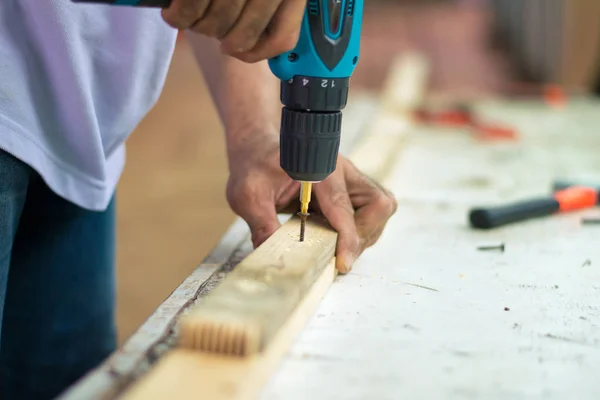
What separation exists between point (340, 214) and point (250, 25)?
299 millimetres

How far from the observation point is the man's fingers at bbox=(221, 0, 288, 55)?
0.68m

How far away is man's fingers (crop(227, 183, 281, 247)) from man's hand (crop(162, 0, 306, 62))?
236 millimetres

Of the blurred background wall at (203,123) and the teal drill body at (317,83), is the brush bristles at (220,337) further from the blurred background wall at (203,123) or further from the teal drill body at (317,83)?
the blurred background wall at (203,123)

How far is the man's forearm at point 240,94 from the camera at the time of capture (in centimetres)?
100

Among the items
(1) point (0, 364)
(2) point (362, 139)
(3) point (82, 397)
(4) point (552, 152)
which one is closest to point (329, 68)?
(3) point (82, 397)

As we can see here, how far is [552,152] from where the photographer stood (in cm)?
175

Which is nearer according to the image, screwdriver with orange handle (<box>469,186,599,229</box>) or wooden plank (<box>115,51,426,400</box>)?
wooden plank (<box>115,51,426,400</box>)

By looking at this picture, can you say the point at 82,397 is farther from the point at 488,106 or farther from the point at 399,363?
the point at 488,106

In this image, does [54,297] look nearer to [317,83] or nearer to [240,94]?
[240,94]

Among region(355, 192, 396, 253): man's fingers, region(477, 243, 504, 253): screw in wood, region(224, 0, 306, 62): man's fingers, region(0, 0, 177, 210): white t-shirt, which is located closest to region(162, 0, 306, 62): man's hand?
region(224, 0, 306, 62): man's fingers

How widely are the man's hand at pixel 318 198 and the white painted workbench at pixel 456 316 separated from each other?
0.05 meters

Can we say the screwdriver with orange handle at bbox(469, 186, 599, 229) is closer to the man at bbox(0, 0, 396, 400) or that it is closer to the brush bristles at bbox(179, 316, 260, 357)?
the man at bbox(0, 0, 396, 400)

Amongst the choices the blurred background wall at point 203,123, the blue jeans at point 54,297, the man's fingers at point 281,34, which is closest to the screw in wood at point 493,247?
the man's fingers at point 281,34

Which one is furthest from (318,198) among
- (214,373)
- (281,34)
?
(214,373)
